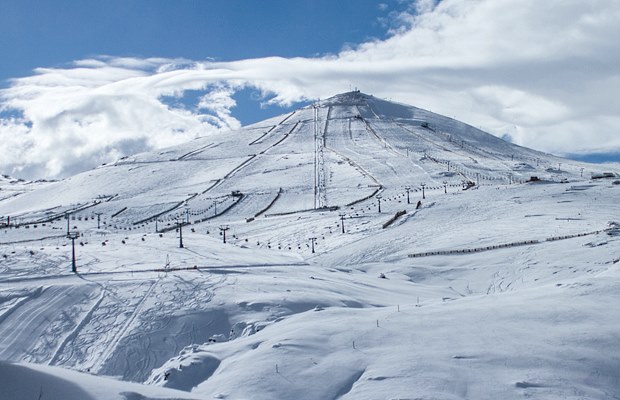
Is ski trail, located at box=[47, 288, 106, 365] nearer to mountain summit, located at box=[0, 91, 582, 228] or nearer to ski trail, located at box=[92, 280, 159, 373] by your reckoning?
ski trail, located at box=[92, 280, 159, 373]

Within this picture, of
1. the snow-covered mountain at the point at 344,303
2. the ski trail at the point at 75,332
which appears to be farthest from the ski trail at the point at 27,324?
the ski trail at the point at 75,332

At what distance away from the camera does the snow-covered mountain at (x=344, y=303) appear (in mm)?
11812

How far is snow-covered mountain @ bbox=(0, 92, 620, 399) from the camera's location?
1181 cm

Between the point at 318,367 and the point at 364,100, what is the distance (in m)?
177

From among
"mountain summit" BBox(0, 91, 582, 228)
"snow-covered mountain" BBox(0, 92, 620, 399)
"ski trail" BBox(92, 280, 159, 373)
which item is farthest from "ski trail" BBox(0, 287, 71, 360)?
"mountain summit" BBox(0, 91, 582, 228)

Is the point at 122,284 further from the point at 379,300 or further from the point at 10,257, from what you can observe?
the point at 379,300

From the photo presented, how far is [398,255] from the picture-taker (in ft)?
116

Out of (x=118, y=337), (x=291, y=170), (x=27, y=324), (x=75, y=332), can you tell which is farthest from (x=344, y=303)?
(x=291, y=170)

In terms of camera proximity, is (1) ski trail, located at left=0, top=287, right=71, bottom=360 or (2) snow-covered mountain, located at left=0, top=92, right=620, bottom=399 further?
(1) ski trail, located at left=0, top=287, right=71, bottom=360

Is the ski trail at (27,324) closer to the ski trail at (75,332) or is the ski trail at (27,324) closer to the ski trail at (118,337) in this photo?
the ski trail at (75,332)

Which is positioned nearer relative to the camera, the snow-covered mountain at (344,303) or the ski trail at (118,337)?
the snow-covered mountain at (344,303)

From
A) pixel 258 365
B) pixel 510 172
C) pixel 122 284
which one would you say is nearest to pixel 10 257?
pixel 122 284

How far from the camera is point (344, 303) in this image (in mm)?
19812

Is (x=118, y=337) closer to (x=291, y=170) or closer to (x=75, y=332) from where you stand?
(x=75, y=332)
